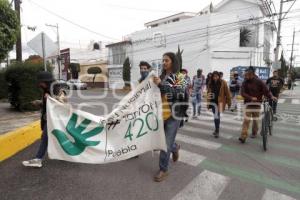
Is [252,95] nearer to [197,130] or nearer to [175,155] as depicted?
[197,130]

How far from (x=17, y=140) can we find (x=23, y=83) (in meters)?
4.85

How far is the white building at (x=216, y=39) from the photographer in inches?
1093

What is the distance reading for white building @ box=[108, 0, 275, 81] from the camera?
91.1ft

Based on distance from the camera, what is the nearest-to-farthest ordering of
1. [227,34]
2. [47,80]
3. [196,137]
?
[47,80] < [196,137] < [227,34]

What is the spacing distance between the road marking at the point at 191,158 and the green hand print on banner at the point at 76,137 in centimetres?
177

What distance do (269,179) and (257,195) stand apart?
76 cm

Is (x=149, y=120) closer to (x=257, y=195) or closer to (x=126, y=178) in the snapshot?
(x=126, y=178)

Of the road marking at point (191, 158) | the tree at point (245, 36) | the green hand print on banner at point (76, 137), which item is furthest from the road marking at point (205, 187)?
the tree at point (245, 36)

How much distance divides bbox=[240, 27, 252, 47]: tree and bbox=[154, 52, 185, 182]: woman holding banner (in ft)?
89.6

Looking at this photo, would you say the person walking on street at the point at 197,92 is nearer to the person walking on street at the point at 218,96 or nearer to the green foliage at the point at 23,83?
the person walking on street at the point at 218,96

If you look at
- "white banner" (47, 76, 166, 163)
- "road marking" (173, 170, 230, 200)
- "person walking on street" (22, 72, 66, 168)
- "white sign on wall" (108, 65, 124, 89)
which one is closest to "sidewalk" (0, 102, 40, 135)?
"person walking on street" (22, 72, 66, 168)

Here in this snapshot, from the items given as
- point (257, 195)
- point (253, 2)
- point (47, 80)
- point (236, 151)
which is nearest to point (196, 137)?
point (236, 151)

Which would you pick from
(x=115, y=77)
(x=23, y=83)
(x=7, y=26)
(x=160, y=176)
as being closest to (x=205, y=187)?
(x=160, y=176)

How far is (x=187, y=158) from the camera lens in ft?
19.2
